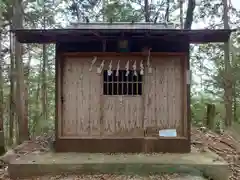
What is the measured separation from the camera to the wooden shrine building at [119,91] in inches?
222

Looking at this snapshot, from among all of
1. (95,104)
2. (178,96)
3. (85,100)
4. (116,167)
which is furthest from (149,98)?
(116,167)

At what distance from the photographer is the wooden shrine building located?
18.5 ft

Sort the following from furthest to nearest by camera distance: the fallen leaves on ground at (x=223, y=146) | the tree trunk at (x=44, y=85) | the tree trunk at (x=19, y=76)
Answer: the tree trunk at (x=44, y=85)
the tree trunk at (x=19, y=76)
the fallen leaves on ground at (x=223, y=146)

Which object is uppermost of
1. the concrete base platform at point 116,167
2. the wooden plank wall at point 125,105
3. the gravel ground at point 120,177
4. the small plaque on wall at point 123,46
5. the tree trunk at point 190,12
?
the tree trunk at point 190,12

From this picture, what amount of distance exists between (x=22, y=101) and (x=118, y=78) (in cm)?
408

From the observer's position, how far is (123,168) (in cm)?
477

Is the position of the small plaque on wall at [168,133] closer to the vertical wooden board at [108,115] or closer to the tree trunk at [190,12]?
the vertical wooden board at [108,115]

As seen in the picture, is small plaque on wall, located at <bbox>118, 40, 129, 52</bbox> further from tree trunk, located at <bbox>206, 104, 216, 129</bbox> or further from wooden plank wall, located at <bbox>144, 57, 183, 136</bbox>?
tree trunk, located at <bbox>206, 104, 216, 129</bbox>

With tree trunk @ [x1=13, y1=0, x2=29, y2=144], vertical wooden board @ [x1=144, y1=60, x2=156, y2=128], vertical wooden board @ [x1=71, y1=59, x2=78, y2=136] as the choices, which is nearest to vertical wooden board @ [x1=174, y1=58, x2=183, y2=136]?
vertical wooden board @ [x1=144, y1=60, x2=156, y2=128]

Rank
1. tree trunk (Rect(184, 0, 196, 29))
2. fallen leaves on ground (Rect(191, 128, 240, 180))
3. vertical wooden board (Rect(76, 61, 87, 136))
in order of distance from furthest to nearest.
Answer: tree trunk (Rect(184, 0, 196, 29))
vertical wooden board (Rect(76, 61, 87, 136))
fallen leaves on ground (Rect(191, 128, 240, 180))

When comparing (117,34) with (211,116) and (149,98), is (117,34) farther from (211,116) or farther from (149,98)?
(211,116)

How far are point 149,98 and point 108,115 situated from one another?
0.87m

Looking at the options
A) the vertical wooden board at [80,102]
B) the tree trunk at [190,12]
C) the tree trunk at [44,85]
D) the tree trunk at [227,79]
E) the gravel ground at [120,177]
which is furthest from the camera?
the tree trunk at [44,85]

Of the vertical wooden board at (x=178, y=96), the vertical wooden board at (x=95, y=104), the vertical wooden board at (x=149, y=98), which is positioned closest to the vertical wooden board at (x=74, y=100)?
the vertical wooden board at (x=95, y=104)
